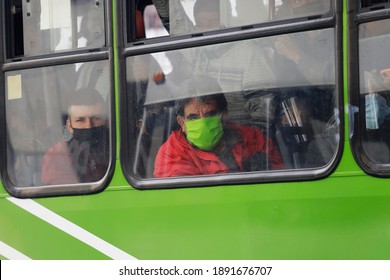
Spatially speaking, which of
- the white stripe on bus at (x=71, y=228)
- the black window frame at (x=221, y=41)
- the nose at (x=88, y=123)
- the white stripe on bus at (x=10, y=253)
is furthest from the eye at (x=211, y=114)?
the white stripe on bus at (x=10, y=253)

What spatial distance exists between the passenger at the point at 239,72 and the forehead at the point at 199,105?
9 cm

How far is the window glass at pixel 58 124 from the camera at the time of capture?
4.46 metres

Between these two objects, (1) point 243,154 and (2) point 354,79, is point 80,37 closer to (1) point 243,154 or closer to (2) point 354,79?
(1) point 243,154

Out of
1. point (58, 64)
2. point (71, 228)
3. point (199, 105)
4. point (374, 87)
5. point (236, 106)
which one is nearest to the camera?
point (374, 87)

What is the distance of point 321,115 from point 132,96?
1064mm

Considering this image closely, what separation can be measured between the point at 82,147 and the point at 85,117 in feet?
0.56

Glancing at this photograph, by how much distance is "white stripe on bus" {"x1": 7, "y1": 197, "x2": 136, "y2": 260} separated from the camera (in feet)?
14.2

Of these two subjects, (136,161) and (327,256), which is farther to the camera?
(136,161)

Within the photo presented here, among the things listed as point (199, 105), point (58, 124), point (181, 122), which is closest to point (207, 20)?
point (199, 105)

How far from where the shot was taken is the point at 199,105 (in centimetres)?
421

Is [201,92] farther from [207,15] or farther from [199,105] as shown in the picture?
[207,15]

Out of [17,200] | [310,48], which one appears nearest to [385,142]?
[310,48]

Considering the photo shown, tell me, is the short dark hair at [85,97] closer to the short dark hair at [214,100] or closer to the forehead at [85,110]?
the forehead at [85,110]

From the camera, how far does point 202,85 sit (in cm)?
420
